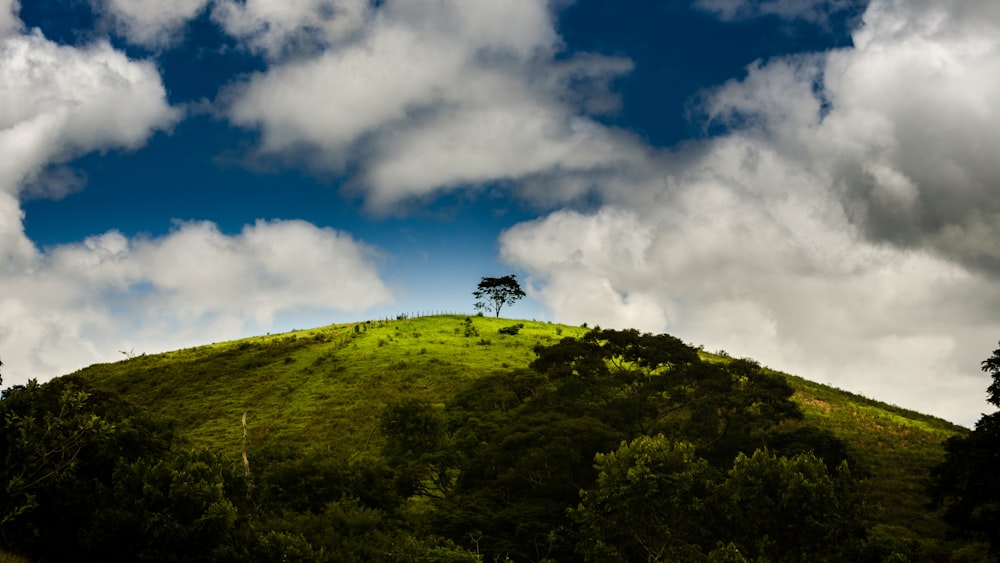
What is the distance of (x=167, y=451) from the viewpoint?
3155 centimetres

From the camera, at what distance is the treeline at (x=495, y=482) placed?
23484 mm

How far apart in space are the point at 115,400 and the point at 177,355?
53631mm

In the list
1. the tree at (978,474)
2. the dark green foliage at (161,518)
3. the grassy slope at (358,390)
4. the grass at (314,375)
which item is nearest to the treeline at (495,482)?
the dark green foliage at (161,518)

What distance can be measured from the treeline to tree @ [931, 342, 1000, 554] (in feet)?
13.6

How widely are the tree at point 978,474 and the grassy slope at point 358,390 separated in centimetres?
1190

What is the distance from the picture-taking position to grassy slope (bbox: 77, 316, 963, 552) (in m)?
56.6

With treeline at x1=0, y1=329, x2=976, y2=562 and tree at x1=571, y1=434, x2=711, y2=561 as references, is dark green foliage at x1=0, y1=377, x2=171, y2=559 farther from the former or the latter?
tree at x1=571, y1=434, x2=711, y2=561

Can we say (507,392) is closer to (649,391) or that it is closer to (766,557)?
(649,391)

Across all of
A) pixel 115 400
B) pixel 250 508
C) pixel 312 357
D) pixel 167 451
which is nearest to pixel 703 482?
pixel 250 508

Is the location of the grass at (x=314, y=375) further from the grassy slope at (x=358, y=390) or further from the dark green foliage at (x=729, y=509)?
the dark green foliage at (x=729, y=509)

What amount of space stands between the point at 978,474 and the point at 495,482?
2768 centimetres

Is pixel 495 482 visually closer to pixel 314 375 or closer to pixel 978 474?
pixel 978 474

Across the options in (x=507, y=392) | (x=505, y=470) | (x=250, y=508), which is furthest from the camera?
(x=507, y=392)

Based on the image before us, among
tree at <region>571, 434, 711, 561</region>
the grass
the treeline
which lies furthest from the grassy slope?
tree at <region>571, 434, 711, 561</region>
